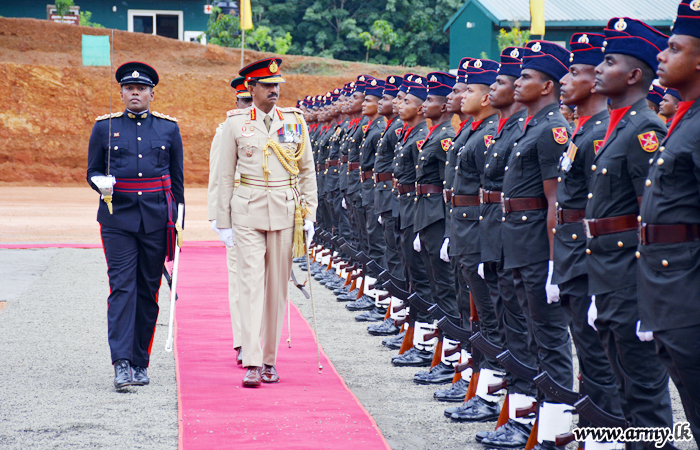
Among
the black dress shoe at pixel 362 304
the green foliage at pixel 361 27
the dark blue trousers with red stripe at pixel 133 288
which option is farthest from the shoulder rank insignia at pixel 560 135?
the green foliage at pixel 361 27

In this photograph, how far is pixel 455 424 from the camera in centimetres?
493

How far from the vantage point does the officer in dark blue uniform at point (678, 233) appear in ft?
9.75

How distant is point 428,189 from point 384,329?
170cm

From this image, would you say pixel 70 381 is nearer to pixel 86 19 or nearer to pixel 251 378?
pixel 251 378

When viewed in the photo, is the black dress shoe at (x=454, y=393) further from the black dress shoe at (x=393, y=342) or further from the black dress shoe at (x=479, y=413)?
the black dress shoe at (x=393, y=342)

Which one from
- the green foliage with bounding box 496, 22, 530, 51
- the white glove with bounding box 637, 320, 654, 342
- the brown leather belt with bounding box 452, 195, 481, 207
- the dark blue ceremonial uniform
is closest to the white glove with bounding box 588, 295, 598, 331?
the white glove with bounding box 637, 320, 654, 342

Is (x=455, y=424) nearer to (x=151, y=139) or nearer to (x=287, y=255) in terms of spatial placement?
(x=287, y=255)

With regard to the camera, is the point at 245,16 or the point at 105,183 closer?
the point at 105,183

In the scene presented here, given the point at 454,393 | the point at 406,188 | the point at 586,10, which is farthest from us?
the point at 586,10

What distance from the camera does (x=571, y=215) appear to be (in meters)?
4.03

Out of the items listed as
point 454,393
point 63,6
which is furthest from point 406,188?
point 63,6

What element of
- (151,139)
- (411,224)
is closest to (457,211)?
(411,224)

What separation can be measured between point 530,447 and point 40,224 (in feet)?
48.1

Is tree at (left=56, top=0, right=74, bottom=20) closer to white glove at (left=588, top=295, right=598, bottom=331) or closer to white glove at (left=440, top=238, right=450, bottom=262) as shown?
white glove at (left=440, top=238, right=450, bottom=262)
